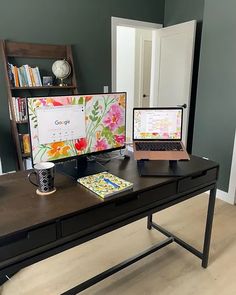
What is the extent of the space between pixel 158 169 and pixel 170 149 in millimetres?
168

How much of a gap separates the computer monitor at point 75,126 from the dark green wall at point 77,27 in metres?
1.87

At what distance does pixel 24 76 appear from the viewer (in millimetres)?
2900

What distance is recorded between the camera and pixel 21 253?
3.25 feet

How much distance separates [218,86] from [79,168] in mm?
2021

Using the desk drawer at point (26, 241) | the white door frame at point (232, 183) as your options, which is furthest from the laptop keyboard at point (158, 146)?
the white door frame at point (232, 183)

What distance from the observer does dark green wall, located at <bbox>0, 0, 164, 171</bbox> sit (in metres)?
2.88

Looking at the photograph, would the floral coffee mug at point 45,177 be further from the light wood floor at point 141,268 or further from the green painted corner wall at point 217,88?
the green painted corner wall at point 217,88

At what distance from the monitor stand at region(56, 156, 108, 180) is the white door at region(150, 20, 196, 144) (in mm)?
2256

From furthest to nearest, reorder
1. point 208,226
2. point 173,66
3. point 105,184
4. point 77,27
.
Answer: point 173,66 → point 77,27 → point 208,226 → point 105,184

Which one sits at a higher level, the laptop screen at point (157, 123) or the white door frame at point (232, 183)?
the laptop screen at point (157, 123)

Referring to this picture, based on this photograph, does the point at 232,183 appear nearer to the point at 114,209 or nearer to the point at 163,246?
the point at 163,246

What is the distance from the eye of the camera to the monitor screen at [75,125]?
130 centimetres

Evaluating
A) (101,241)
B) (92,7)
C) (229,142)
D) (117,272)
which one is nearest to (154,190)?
(117,272)

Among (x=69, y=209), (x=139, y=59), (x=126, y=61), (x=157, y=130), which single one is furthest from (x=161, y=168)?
(x=126, y=61)
